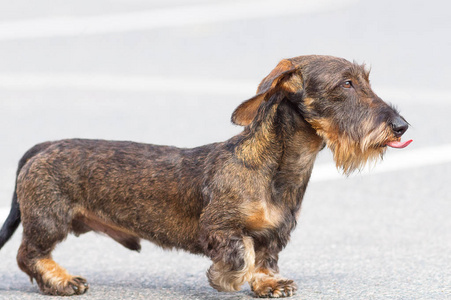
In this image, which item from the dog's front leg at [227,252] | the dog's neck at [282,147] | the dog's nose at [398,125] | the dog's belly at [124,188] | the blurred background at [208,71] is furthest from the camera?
the blurred background at [208,71]

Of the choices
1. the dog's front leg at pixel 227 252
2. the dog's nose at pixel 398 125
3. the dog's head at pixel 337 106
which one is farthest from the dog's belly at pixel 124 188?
the dog's nose at pixel 398 125

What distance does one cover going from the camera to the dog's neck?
17.8 feet

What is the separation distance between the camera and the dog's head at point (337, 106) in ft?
17.1

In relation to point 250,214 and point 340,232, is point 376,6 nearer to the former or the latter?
point 340,232

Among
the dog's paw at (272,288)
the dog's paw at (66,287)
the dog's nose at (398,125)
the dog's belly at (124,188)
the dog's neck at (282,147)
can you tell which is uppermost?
the dog's nose at (398,125)

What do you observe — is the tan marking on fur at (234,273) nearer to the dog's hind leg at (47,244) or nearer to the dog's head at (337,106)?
the dog's head at (337,106)

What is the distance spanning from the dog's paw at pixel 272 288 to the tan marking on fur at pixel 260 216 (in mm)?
406

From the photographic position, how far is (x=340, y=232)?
8.21 metres

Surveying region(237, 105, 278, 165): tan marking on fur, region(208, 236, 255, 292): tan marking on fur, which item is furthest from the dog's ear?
region(208, 236, 255, 292): tan marking on fur

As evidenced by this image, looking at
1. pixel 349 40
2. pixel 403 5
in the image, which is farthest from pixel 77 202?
pixel 403 5

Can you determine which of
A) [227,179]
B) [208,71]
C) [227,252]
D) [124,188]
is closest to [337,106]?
[227,179]

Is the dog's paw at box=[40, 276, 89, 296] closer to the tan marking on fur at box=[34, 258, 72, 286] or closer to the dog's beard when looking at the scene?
the tan marking on fur at box=[34, 258, 72, 286]

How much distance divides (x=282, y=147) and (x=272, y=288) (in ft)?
3.03

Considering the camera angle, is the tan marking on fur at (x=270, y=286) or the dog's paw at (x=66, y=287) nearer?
the tan marking on fur at (x=270, y=286)
